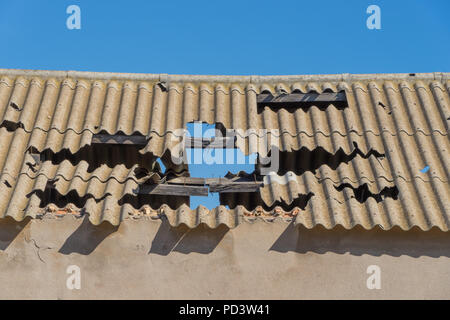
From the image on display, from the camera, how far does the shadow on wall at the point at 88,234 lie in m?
7.09

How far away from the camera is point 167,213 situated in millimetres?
7188

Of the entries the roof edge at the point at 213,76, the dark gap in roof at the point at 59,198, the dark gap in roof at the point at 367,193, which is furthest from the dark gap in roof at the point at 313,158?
the dark gap in roof at the point at 59,198

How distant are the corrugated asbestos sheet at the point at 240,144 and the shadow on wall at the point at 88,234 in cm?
10

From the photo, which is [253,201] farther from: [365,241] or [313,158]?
[365,241]

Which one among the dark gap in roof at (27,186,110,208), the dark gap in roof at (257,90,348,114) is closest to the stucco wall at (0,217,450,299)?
the dark gap in roof at (27,186,110,208)

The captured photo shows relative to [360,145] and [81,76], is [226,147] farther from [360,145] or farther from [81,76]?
[81,76]

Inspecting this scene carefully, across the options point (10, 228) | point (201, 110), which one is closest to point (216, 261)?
point (10, 228)

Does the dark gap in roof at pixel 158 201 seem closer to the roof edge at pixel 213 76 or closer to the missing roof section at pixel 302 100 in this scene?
the missing roof section at pixel 302 100

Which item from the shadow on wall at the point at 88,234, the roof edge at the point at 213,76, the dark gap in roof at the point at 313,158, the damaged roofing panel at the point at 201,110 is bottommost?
the shadow on wall at the point at 88,234

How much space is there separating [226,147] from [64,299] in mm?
2401

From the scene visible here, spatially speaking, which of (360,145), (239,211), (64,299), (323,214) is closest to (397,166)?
(360,145)

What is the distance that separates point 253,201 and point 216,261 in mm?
1015

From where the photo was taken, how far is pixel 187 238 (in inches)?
280

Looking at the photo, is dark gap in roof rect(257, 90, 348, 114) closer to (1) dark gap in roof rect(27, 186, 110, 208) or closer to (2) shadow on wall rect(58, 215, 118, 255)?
(1) dark gap in roof rect(27, 186, 110, 208)
